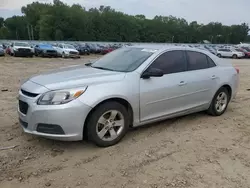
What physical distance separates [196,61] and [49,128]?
312 cm

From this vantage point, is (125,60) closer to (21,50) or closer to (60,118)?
(60,118)

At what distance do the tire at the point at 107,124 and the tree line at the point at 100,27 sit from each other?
94640 millimetres

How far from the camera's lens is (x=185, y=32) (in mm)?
122500

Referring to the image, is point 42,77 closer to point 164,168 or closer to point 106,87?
point 106,87

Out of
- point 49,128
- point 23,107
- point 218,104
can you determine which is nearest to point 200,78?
point 218,104

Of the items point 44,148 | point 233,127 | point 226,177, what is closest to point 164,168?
point 226,177

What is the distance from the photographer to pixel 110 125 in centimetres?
397

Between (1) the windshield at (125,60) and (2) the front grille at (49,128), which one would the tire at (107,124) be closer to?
(2) the front grille at (49,128)

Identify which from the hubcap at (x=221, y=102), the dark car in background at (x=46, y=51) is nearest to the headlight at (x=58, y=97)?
the hubcap at (x=221, y=102)

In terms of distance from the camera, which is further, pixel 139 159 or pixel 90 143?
pixel 90 143

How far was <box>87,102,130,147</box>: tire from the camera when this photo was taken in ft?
12.3

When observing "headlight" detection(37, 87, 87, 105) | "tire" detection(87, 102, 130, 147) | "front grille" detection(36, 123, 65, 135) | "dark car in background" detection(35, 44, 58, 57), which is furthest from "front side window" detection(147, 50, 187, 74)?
"dark car in background" detection(35, 44, 58, 57)

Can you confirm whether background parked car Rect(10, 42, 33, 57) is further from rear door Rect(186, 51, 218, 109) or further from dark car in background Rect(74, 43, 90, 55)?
rear door Rect(186, 51, 218, 109)

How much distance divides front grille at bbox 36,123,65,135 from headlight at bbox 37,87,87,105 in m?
0.30
